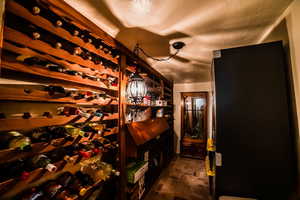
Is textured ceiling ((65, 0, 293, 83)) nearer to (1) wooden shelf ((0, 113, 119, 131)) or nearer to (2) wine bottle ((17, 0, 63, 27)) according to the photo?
(2) wine bottle ((17, 0, 63, 27))

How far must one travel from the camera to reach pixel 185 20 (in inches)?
45.8

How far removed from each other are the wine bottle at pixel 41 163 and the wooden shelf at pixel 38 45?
0.72m

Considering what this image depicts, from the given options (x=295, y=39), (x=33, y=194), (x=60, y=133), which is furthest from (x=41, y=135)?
(x=295, y=39)

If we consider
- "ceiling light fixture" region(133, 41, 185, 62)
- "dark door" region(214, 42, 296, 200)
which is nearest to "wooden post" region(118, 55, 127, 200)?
"ceiling light fixture" region(133, 41, 185, 62)

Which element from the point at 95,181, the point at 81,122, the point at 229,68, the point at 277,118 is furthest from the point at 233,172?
the point at 81,122

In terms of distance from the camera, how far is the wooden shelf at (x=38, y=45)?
703 mm

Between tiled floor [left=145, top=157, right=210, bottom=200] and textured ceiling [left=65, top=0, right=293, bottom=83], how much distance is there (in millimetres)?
2483

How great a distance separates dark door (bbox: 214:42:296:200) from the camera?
1019mm

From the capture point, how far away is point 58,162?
916 millimetres

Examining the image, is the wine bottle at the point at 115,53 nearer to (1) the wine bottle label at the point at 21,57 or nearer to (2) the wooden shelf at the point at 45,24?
(2) the wooden shelf at the point at 45,24

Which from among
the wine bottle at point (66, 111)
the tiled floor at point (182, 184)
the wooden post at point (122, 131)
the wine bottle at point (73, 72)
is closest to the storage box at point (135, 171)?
the wooden post at point (122, 131)

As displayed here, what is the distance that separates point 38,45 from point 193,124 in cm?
403

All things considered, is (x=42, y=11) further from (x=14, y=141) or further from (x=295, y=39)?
(x=295, y=39)

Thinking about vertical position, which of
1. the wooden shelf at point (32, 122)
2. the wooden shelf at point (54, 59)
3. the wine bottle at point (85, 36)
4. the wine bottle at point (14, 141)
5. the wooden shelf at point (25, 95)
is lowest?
the wine bottle at point (14, 141)
